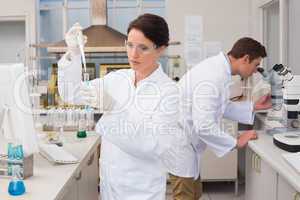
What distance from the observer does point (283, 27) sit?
10.7 feet

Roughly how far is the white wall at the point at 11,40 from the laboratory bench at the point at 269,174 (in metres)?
3.32

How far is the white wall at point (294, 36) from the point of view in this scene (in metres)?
3.03

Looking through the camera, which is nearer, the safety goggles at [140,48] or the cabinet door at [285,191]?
the safety goggles at [140,48]

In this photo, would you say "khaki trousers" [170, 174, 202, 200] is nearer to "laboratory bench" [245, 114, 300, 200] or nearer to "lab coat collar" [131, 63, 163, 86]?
"laboratory bench" [245, 114, 300, 200]

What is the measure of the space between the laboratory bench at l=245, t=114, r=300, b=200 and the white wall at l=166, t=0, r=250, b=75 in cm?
196

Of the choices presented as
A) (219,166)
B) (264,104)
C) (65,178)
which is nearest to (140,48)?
(65,178)

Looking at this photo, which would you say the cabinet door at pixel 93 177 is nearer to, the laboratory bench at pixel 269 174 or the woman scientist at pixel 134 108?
the woman scientist at pixel 134 108

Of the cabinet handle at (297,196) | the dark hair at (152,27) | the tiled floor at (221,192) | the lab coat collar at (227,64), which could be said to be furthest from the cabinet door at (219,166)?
the dark hair at (152,27)

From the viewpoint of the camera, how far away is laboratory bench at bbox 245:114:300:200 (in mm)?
1621

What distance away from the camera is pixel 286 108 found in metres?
2.17

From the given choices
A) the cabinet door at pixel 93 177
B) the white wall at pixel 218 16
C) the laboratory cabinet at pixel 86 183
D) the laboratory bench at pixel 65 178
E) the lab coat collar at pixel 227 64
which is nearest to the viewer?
the laboratory bench at pixel 65 178

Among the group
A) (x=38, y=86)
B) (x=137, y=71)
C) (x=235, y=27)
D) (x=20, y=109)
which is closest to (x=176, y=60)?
(x=235, y=27)

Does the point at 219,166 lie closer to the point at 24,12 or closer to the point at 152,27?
the point at 152,27

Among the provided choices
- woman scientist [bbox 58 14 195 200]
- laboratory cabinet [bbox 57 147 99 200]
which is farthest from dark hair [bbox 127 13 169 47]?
laboratory cabinet [bbox 57 147 99 200]
